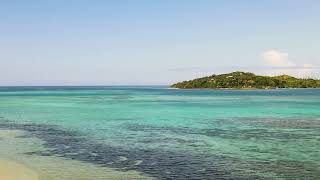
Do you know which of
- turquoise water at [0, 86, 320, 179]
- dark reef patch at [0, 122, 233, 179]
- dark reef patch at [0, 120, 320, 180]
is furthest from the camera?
turquoise water at [0, 86, 320, 179]

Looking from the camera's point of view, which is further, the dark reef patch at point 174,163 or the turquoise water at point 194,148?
the turquoise water at point 194,148

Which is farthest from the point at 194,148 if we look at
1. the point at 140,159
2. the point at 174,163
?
the point at 174,163

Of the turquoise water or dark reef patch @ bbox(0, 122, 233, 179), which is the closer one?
dark reef patch @ bbox(0, 122, 233, 179)

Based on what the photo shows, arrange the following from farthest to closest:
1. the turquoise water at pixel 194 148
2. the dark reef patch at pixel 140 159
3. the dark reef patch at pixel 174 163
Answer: the turquoise water at pixel 194 148 → the dark reef patch at pixel 140 159 → the dark reef patch at pixel 174 163

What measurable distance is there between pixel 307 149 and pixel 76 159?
14.9 metres

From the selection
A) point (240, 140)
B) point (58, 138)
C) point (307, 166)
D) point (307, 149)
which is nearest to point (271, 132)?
point (240, 140)

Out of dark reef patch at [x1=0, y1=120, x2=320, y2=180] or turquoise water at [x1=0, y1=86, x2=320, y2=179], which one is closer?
dark reef patch at [x1=0, y1=120, x2=320, y2=180]

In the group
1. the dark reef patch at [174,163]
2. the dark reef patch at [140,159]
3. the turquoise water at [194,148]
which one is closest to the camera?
the dark reef patch at [174,163]

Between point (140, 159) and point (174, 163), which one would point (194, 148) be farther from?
point (174, 163)

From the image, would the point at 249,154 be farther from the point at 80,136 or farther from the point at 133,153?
the point at 80,136

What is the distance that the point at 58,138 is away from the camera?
1377 inches

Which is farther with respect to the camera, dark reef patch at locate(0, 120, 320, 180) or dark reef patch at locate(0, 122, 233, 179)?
dark reef patch at locate(0, 122, 233, 179)

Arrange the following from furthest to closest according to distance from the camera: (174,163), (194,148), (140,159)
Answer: (194,148), (140,159), (174,163)

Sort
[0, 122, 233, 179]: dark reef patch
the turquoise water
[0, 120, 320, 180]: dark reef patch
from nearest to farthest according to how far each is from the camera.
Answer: [0, 120, 320, 180]: dark reef patch
[0, 122, 233, 179]: dark reef patch
the turquoise water
